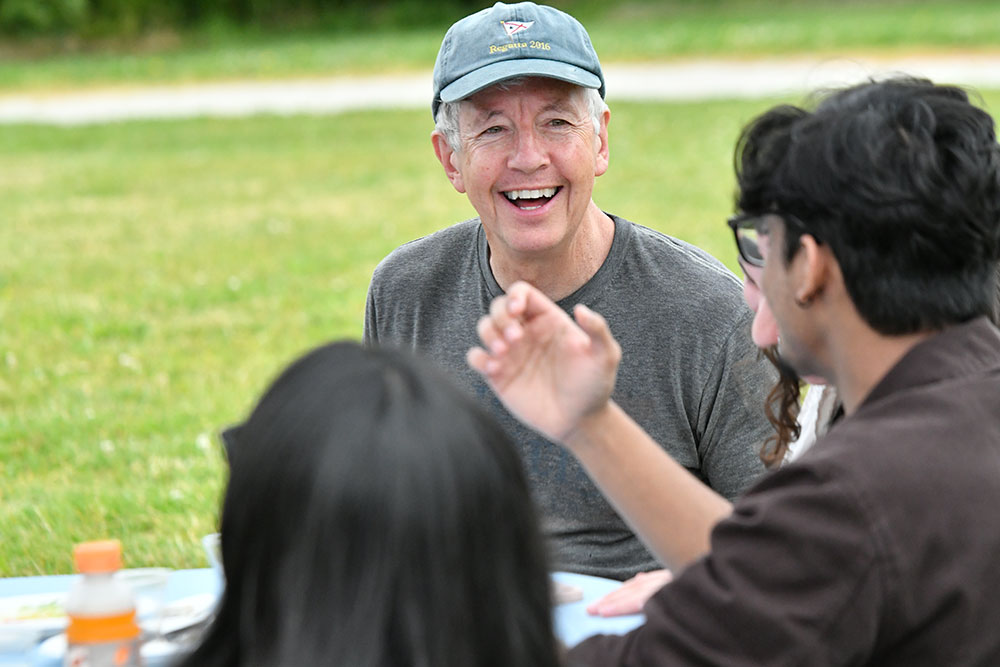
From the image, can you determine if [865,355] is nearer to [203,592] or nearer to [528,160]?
[203,592]

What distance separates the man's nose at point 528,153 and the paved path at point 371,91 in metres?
14.1

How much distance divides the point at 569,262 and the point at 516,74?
44 centimetres

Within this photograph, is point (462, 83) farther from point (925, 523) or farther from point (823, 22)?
point (823, 22)

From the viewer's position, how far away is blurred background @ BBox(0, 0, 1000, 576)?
5.23 metres

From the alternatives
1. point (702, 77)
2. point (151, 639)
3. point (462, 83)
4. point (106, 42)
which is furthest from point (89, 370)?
point (106, 42)

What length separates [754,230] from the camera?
6.33ft

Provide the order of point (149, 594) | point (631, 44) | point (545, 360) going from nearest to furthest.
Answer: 1. point (545, 360)
2. point (149, 594)
3. point (631, 44)

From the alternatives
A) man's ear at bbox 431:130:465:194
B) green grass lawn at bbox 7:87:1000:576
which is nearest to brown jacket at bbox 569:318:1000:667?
man's ear at bbox 431:130:465:194

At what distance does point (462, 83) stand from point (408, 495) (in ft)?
6.15

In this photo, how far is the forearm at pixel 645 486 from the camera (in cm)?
193

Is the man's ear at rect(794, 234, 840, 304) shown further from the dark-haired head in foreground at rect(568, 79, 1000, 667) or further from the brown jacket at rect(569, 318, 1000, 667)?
the brown jacket at rect(569, 318, 1000, 667)

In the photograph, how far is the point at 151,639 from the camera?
6.68 feet

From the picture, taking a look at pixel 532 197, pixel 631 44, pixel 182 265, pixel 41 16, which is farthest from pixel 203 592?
pixel 41 16

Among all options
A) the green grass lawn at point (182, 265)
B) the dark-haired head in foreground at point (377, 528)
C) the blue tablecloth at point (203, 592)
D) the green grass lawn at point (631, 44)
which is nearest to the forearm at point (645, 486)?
the blue tablecloth at point (203, 592)
